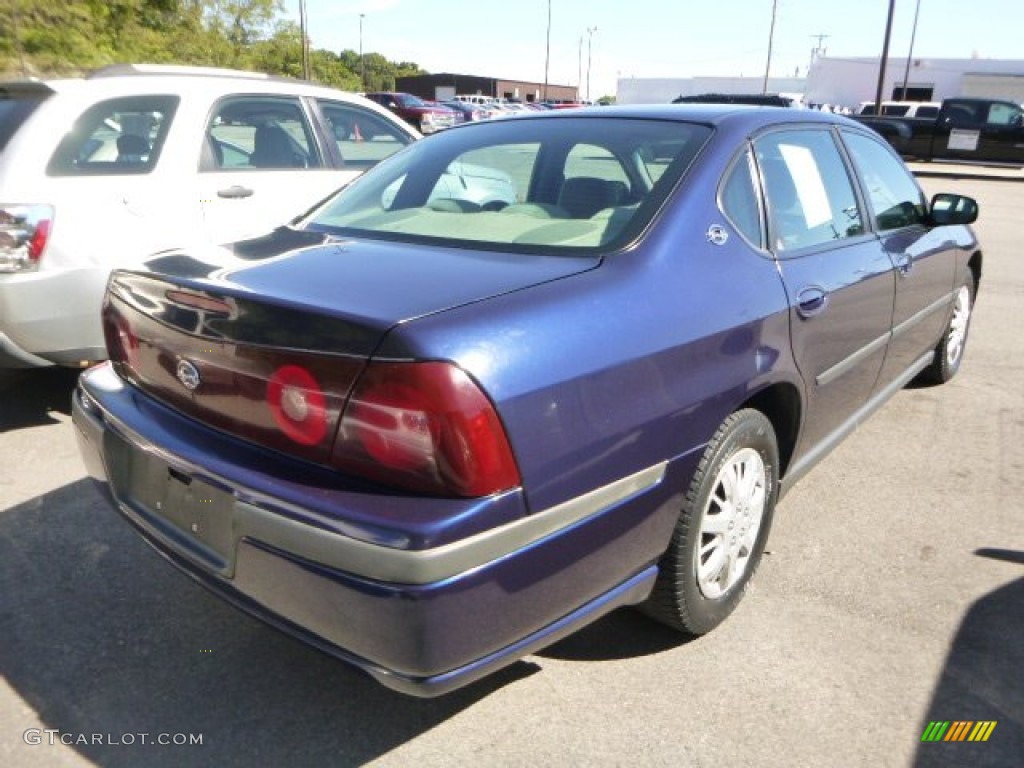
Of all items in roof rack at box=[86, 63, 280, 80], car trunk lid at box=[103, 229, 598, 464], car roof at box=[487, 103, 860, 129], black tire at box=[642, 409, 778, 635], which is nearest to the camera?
car trunk lid at box=[103, 229, 598, 464]

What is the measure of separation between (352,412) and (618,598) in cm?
84

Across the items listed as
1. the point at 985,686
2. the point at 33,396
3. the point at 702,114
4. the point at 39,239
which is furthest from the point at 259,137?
the point at 985,686

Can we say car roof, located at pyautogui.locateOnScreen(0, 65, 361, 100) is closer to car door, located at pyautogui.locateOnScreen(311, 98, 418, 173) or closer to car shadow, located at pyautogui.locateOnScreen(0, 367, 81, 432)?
car door, located at pyautogui.locateOnScreen(311, 98, 418, 173)

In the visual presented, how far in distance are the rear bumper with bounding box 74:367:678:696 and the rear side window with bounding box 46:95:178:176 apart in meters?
2.58

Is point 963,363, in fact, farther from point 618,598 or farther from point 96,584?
point 96,584

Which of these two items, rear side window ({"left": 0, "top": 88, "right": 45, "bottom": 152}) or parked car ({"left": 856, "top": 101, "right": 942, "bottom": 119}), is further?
parked car ({"left": 856, "top": 101, "right": 942, "bottom": 119})

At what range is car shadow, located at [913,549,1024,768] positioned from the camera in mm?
2195

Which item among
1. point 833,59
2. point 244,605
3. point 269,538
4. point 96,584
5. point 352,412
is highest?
point 833,59

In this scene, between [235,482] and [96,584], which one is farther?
[96,584]

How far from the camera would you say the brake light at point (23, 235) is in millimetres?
3947

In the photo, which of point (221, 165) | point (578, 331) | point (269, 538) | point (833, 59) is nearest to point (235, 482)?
point (269, 538)

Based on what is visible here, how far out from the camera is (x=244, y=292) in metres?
2.04

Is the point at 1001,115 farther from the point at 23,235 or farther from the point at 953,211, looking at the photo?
the point at 23,235

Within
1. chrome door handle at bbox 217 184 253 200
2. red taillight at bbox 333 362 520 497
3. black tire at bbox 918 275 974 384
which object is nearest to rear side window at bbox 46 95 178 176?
chrome door handle at bbox 217 184 253 200
